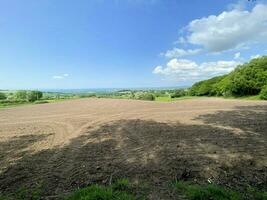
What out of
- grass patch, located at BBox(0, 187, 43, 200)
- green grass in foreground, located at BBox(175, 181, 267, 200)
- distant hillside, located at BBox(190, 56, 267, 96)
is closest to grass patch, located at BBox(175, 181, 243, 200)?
green grass in foreground, located at BBox(175, 181, 267, 200)

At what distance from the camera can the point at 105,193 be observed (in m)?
3.88

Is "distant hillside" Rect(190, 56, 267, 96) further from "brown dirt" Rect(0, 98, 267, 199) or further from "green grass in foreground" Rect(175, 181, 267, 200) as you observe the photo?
"green grass in foreground" Rect(175, 181, 267, 200)

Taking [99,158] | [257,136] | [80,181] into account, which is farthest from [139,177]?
[257,136]

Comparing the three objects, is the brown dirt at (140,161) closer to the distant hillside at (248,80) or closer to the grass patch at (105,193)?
the grass patch at (105,193)

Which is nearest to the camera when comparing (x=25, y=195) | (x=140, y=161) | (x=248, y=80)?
(x=25, y=195)

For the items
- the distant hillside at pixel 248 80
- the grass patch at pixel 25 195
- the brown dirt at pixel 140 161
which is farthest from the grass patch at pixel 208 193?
the distant hillside at pixel 248 80

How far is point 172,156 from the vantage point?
241 inches

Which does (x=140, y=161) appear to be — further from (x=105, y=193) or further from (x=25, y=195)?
(x=25, y=195)

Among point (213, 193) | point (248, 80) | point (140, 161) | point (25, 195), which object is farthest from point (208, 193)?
point (248, 80)

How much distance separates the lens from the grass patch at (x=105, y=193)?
379cm

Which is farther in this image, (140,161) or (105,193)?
(140,161)

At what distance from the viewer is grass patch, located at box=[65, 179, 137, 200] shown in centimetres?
→ 379

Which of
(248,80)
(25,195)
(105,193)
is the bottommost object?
(25,195)

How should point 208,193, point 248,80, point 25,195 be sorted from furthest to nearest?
point 248,80
point 25,195
point 208,193
